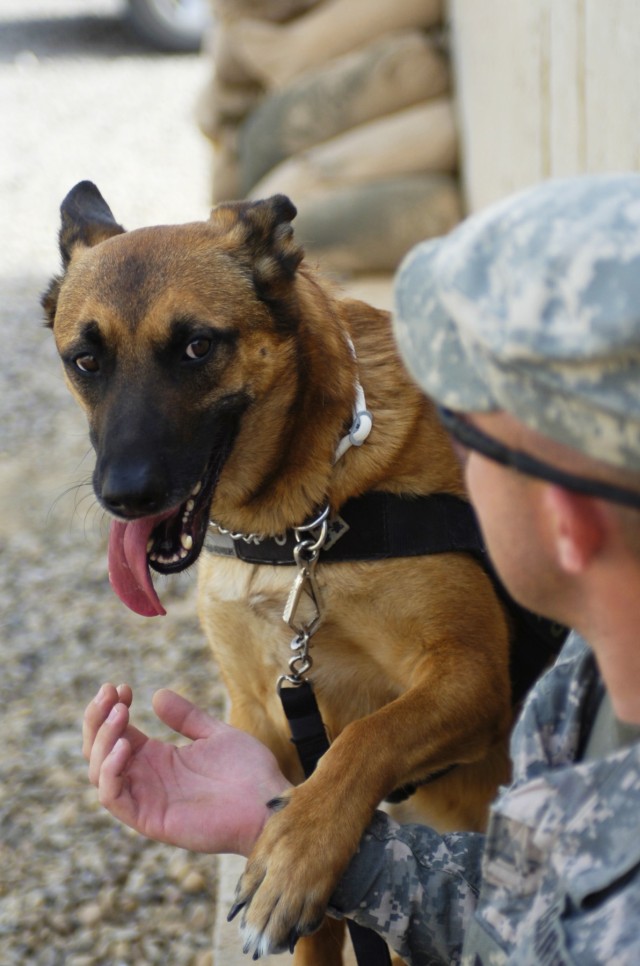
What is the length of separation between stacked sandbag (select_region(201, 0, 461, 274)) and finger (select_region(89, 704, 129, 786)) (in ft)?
16.0

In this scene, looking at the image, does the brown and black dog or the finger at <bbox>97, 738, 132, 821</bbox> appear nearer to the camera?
the finger at <bbox>97, 738, 132, 821</bbox>

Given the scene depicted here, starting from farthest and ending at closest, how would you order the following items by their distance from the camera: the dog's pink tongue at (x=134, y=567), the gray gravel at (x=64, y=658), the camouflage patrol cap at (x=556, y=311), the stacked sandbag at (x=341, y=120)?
the stacked sandbag at (x=341, y=120), the gray gravel at (x=64, y=658), the dog's pink tongue at (x=134, y=567), the camouflage patrol cap at (x=556, y=311)

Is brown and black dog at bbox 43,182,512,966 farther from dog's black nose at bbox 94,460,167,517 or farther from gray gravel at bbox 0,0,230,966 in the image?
gray gravel at bbox 0,0,230,966

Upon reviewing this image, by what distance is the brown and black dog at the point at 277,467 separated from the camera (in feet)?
6.93

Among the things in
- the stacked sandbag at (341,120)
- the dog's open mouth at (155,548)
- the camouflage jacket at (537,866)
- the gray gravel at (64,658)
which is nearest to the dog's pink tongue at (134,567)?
the dog's open mouth at (155,548)

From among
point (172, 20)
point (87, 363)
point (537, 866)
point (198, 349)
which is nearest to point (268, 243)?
point (198, 349)

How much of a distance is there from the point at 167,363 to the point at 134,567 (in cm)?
44

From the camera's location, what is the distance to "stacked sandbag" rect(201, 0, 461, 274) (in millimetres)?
6555

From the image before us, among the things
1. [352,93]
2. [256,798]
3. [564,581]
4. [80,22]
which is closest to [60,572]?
[256,798]

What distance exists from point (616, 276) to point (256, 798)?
47.3 inches

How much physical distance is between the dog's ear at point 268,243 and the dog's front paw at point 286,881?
44.7 inches

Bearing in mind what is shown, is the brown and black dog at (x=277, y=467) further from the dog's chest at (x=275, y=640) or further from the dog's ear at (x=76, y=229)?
the dog's ear at (x=76, y=229)

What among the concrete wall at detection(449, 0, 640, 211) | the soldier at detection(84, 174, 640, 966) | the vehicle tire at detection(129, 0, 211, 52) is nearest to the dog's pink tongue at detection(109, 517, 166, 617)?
the soldier at detection(84, 174, 640, 966)

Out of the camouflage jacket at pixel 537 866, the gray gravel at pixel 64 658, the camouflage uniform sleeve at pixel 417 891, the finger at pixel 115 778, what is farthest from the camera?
the gray gravel at pixel 64 658
